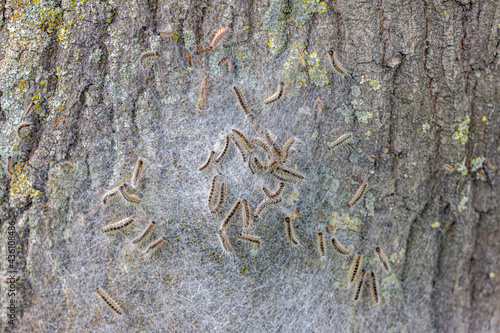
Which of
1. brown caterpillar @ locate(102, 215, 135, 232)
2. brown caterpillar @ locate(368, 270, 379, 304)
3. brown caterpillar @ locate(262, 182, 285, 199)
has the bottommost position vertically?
brown caterpillar @ locate(368, 270, 379, 304)

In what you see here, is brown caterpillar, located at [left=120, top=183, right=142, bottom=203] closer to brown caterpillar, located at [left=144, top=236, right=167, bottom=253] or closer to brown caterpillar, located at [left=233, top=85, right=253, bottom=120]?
brown caterpillar, located at [left=144, top=236, right=167, bottom=253]

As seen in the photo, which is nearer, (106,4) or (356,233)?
(106,4)

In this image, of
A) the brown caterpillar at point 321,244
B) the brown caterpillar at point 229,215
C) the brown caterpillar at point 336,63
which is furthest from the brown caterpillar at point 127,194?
the brown caterpillar at point 336,63

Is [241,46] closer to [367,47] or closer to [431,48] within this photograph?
[367,47]

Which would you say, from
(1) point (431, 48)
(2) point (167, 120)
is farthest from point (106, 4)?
(1) point (431, 48)

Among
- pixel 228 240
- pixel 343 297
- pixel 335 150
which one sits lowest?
pixel 343 297

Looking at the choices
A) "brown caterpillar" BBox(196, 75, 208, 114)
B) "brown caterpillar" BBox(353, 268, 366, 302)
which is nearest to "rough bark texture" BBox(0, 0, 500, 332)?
"brown caterpillar" BBox(196, 75, 208, 114)
